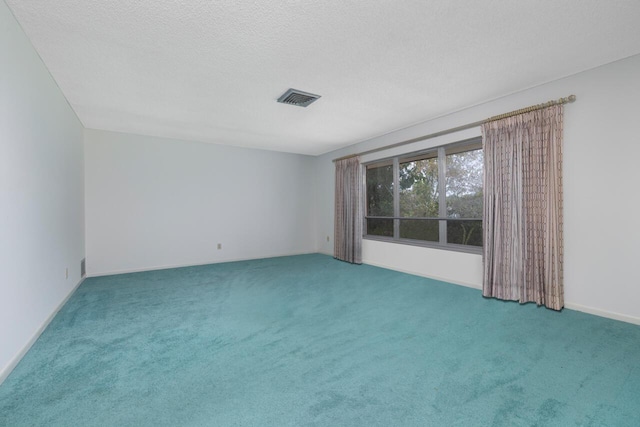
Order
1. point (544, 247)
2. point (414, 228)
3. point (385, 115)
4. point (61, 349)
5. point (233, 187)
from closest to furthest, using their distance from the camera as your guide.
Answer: point (61, 349)
point (544, 247)
point (385, 115)
point (414, 228)
point (233, 187)

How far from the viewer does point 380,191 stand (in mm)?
5172

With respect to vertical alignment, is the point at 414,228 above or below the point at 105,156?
below

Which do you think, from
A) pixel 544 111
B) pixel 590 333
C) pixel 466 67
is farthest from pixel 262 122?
pixel 590 333

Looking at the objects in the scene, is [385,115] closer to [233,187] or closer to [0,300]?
[233,187]

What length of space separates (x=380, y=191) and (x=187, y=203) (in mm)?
3577

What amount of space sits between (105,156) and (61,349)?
11.4ft

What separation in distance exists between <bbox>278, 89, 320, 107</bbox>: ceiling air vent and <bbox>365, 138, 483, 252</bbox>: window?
6.63 feet

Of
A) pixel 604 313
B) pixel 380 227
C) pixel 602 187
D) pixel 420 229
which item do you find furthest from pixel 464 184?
pixel 604 313

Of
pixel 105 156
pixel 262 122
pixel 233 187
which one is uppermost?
pixel 262 122

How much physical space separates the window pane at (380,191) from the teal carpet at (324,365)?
82.5 inches

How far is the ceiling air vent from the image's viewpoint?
3.08 metres

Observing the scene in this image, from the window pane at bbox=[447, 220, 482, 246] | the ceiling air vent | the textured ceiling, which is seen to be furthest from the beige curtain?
the ceiling air vent

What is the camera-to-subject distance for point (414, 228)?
178 inches

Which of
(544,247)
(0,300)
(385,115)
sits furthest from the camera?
(385,115)
